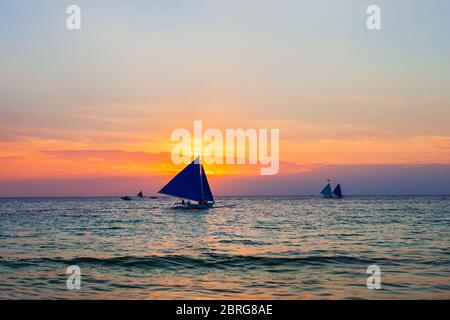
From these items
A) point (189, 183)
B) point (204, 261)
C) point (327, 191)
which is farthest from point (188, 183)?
point (327, 191)

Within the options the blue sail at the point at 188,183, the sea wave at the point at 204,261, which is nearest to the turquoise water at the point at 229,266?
the sea wave at the point at 204,261

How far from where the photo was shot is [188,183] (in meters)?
71.6

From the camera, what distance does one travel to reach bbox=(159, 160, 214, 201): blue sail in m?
70.5

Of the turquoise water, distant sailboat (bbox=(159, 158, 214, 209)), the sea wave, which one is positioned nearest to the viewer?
the turquoise water

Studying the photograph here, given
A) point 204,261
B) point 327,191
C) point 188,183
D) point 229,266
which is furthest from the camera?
point 327,191

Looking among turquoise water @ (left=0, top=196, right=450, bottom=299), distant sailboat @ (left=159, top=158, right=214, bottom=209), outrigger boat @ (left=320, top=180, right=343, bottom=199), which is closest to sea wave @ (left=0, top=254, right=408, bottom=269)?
turquoise water @ (left=0, top=196, right=450, bottom=299)

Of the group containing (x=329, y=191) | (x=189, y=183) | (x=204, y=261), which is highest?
(x=189, y=183)

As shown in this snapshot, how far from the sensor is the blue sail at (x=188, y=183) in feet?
231

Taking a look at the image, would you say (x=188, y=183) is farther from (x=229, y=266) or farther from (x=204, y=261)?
(x=229, y=266)

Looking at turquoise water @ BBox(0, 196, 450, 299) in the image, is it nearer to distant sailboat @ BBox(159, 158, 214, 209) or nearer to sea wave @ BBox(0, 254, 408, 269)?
sea wave @ BBox(0, 254, 408, 269)

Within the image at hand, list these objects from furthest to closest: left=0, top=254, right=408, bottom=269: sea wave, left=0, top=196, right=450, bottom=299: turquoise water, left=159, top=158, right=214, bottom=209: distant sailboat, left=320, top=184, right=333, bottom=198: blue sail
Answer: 1. left=320, top=184, right=333, bottom=198: blue sail
2. left=159, top=158, right=214, bottom=209: distant sailboat
3. left=0, top=254, right=408, bottom=269: sea wave
4. left=0, top=196, right=450, bottom=299: turquoise water
